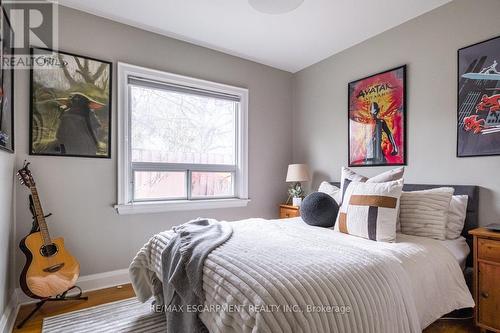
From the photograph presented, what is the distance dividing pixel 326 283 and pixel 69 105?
2.61 meters

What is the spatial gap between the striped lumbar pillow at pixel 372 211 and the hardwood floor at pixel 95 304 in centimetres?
71

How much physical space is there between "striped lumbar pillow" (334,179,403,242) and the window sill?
1.59 m

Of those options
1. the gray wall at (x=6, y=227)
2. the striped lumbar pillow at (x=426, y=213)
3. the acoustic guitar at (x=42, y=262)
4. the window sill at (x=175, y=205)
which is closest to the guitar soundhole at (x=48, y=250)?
the acoustic guitar at (x=42, y=262)

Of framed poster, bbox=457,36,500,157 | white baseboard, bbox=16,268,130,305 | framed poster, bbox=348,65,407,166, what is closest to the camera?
framed poster, bbox=457,36,500,157

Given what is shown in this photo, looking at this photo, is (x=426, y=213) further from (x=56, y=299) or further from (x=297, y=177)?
(x=56, y=299)

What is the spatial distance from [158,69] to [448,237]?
3.10 m

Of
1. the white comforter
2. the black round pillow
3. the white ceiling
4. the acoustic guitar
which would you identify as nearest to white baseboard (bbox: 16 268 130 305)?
the acoustic guitar

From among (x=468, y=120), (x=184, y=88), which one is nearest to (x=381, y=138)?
(x=468, y=120)

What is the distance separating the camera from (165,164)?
301 centimetres

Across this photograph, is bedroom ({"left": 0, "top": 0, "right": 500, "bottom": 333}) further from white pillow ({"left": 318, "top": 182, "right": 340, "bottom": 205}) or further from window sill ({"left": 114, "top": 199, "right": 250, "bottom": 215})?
white pillow ({"left": 318, "top": 182, "right": 340, "bottom": 205})

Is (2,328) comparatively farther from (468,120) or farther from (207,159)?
(468,120)

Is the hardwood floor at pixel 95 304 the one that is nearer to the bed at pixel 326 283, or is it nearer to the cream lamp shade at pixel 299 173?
the bed at pixel 326 283

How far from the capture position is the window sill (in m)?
2.71

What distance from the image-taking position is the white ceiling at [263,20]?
2.40 meters
